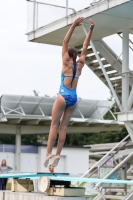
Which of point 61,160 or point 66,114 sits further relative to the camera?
point 61,160

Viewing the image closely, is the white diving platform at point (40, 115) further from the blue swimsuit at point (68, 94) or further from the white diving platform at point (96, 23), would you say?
the blue swimsuit at point (68, 94)

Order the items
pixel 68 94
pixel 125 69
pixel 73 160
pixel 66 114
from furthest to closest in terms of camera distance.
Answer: pixel 73 160 < pixel 125 69 < pixel 66 114 < pixel 68 94

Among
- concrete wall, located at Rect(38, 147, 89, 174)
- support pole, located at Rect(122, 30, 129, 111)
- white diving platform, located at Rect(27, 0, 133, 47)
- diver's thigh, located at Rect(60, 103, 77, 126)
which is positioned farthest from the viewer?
concrete wall, located at Rect(38, 147, 89, 174)

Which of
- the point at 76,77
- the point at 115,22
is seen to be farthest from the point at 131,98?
the point at 76,77

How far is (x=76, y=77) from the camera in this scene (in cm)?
1124

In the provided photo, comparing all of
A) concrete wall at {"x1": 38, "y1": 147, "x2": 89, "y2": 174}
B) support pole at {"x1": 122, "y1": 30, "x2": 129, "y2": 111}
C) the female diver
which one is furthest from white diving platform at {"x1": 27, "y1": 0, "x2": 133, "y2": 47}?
concrete wall at {"x1": 38, "y1": 147, "x2": 89, "y2": 174}

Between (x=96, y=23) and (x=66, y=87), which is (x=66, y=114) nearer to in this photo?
(x=66, y=87)

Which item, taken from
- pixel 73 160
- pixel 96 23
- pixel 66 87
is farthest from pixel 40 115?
pixel 66 87

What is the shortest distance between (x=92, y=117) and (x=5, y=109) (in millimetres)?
7362

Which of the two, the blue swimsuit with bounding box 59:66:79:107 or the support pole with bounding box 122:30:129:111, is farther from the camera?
the support pole with bounding box 122:30:129:111

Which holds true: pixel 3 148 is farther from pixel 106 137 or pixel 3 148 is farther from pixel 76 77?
Result: pixel 106 137

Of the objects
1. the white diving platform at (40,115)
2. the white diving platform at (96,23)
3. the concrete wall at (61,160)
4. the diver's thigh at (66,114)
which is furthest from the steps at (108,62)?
the concrete wall at (61,160)

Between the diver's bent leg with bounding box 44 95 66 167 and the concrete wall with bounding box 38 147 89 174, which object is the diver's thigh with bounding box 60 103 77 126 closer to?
the diver's bent leg with bounding box 44 95 66 167

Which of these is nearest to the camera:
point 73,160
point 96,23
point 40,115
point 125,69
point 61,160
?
point 96,23
